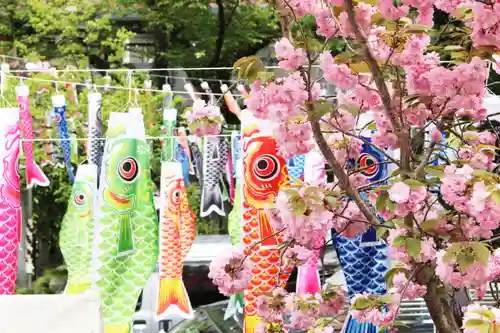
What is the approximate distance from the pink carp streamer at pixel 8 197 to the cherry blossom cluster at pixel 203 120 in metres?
2.10

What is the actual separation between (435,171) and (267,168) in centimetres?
172

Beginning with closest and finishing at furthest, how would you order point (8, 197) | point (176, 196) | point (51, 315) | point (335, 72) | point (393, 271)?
point (335, 72) → point (393, 271) → point (51, 315) → point (8, 197) → point (176, 196)

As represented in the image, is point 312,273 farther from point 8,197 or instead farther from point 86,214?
point 86,214

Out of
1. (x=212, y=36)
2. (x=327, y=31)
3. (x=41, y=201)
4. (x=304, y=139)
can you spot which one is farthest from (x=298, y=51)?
(x=212, y=36)

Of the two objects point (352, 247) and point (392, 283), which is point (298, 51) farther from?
point (352, 247)

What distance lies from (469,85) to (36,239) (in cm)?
1143

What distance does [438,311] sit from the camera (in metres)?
2.58

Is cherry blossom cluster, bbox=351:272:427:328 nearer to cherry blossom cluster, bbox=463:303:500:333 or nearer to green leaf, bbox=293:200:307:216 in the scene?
green leaf, bbox=293:200:307:216

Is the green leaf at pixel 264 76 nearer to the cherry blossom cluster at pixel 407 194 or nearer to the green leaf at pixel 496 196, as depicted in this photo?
the cherry blossom cluster at pixel 407 194

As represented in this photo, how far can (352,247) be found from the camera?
13.2ft

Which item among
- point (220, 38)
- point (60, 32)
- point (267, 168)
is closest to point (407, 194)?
point (267, 168)

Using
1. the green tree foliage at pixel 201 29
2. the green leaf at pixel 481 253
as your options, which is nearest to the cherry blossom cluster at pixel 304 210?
the green leaf at pixel 481 253

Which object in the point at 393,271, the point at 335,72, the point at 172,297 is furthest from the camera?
the point at 172,297

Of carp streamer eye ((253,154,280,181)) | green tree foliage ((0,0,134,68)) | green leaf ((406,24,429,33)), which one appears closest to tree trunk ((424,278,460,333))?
green leaf ((406,24,429,33))
